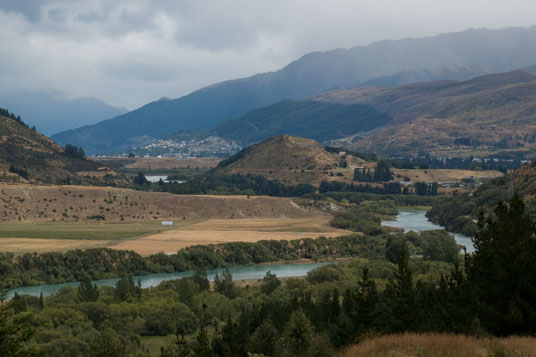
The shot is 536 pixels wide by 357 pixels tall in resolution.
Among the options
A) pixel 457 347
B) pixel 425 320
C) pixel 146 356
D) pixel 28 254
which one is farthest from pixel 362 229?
pixel 457 347

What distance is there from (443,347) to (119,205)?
146 metres

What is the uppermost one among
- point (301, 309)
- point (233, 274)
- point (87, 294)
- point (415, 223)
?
point (301, 309)

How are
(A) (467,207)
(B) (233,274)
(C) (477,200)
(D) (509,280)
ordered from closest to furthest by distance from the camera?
1. (D) (509,280)
2. (B) (233,274)
3. (C) (477,200)
4. (A) (467,207)

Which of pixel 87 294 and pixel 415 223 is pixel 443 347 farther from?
pixel 415 223

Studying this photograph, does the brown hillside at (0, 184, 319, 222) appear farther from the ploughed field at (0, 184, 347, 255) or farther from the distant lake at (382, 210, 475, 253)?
the distant lake at (382, 210, 475, 253)

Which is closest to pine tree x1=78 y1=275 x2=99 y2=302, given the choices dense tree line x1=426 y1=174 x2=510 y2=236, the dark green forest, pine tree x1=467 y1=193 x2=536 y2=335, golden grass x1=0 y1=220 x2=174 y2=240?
the dark green forest

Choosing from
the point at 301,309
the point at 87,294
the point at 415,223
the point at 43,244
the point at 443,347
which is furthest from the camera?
the point at 415,223

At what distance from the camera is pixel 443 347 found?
23453 mm

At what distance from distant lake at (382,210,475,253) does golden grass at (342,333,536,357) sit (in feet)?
335

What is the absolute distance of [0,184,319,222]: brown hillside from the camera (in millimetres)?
151250

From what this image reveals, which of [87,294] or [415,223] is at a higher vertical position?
[415,223]

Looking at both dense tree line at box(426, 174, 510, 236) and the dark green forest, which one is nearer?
the dark green forest

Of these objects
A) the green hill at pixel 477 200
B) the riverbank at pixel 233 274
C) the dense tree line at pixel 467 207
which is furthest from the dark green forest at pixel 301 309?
the dense tree line at pixel 467 207

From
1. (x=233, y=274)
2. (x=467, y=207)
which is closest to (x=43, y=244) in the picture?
(x=233, y=274)
